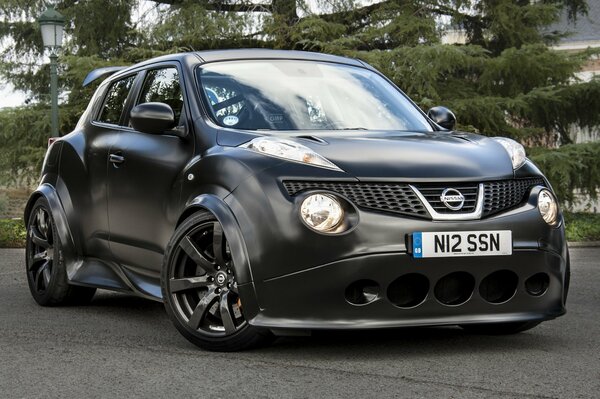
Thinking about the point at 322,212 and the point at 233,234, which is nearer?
the point at 322,212

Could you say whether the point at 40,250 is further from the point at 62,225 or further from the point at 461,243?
the point at 461,243

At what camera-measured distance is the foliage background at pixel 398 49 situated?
21047 millimetres

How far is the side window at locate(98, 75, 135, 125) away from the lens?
7.64 meters

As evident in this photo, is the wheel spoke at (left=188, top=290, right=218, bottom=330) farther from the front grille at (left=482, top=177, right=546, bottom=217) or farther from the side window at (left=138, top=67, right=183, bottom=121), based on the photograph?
the front grille at (left=482, top=177, right=546, bottom=217)

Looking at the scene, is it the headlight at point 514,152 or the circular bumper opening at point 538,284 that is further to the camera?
the headlight at point 514,152

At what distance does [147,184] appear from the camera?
666cm

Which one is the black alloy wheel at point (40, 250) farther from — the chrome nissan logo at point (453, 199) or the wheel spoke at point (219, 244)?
the chrome nissan logo at point (453, 199)

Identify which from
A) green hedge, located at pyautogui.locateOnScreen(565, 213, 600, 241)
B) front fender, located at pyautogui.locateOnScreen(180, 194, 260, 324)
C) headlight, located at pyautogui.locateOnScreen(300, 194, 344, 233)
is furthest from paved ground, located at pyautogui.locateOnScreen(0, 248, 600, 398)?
green hedge, located at pyautogui.locateOnScreen(565, 213, 600, 241)

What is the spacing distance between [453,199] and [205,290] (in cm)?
136

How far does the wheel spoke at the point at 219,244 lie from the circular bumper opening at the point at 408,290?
860 mm

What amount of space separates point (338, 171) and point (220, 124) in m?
1.02

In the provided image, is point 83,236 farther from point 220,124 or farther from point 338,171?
point 338,171

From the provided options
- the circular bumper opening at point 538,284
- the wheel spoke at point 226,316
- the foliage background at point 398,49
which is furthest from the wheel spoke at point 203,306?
the foliage background at point 398,49

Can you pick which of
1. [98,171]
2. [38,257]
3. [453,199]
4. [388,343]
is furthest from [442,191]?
[38,257]
